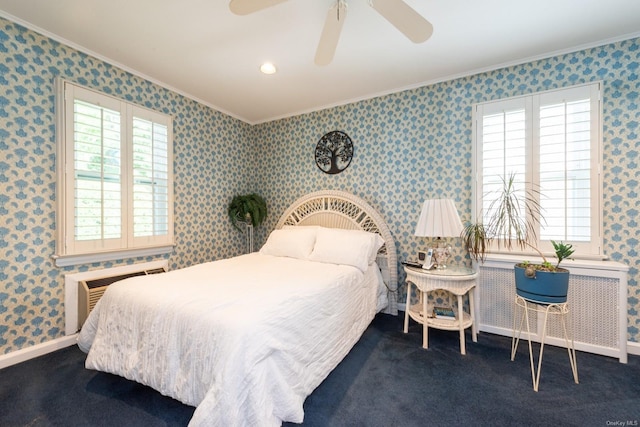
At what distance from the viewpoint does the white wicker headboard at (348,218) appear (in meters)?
3.04

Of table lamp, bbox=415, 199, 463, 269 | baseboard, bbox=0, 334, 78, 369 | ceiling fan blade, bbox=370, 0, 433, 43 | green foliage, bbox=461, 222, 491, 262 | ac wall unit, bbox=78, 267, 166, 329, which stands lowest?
baseboard, bbox=0, 334, 78, 369

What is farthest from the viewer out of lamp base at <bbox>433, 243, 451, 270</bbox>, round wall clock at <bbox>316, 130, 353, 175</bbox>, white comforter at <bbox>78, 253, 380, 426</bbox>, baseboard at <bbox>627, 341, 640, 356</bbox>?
round wall clock at <bbox>316, 130, 353, 175</bbox>

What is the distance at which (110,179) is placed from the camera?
254 centimetres

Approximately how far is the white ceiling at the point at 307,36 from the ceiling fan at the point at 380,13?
32cm

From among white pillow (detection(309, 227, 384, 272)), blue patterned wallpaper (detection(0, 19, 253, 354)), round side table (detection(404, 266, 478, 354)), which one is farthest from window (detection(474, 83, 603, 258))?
blue patterned wallpaper (detection(0, 19, 253, 354))

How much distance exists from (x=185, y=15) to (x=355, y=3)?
4.08 ft

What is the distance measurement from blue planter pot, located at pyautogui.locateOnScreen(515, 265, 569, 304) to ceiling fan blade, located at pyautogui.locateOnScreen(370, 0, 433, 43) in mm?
1755

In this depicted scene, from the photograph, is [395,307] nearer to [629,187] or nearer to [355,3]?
[629,187]

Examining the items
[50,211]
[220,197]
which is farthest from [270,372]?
[220,197]

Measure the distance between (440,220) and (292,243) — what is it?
61.1 inches

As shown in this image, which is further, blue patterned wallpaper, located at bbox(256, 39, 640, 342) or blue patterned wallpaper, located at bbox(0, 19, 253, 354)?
blue patterned wallpaper, located at bbox(256, 39, 640, 342)

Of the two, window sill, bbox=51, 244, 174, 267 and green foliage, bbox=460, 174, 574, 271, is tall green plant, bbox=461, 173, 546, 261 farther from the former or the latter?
window sill, bbox=51, 244, 174, 267

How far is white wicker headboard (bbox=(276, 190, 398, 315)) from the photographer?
304 cm

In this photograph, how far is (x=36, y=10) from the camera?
1951 mm
